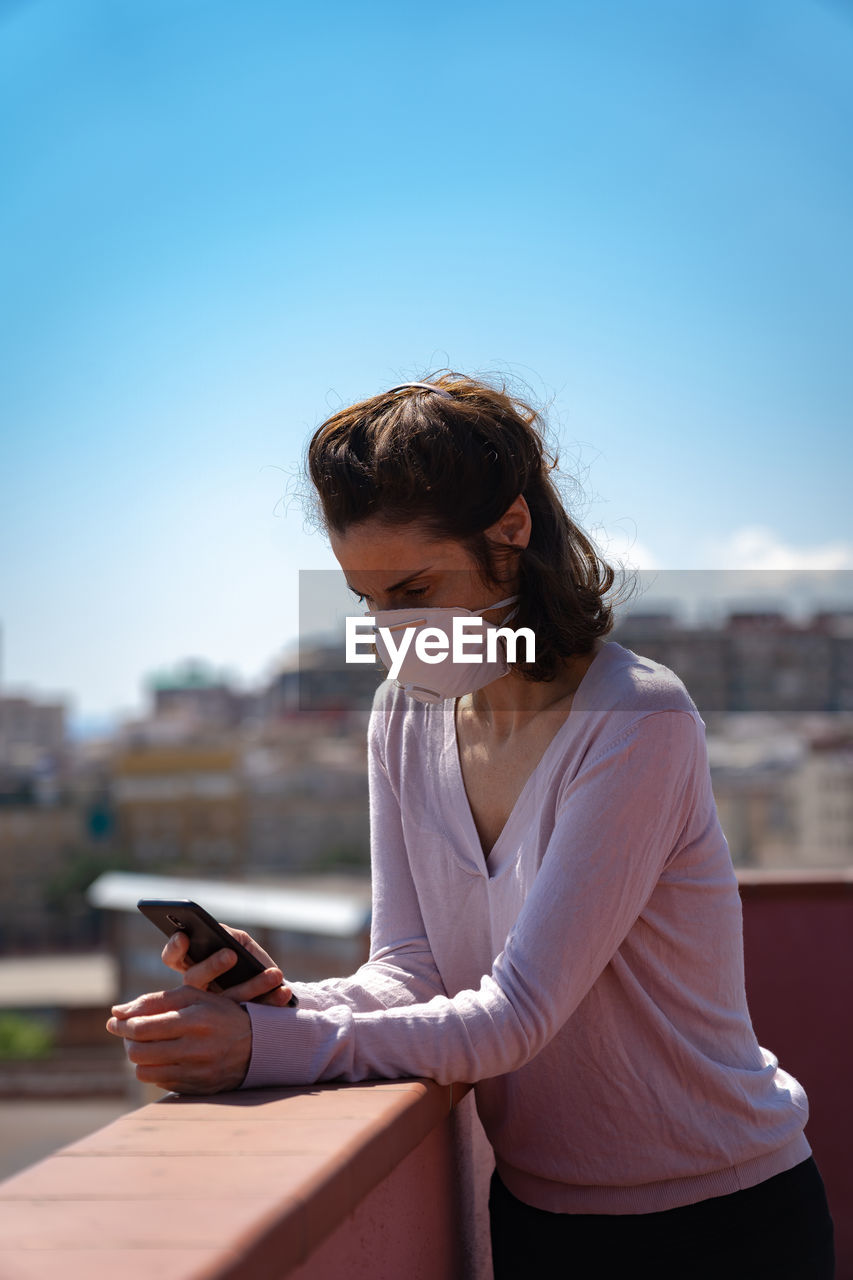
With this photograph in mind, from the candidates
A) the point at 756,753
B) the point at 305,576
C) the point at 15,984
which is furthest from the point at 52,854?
the point at 305,576

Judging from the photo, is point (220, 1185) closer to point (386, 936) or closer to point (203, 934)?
point (203, 934)

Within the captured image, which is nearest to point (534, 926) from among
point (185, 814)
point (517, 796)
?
point (517, 796)

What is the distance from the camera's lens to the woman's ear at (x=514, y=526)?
3.81ft

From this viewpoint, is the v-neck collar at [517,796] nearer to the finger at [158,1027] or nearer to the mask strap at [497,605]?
the mask strap at [497,605]

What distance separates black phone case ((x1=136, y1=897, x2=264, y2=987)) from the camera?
38.1 inches

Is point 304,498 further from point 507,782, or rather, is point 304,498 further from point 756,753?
point 756,753

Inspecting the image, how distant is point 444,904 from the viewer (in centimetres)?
115

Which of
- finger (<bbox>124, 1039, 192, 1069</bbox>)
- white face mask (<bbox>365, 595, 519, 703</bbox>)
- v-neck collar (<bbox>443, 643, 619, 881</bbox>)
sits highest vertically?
white face mask (<bbox>365, 595, 519, 703</bbox>)

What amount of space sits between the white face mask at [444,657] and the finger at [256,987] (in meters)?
0.34

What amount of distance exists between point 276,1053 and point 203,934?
0.43 ft

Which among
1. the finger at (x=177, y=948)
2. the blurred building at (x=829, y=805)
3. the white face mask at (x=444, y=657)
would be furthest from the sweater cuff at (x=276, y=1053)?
the blurred building at (x=829, y=805)

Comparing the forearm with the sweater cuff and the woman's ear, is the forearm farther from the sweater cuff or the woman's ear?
the woman's ear

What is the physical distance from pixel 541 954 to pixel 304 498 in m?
0.58

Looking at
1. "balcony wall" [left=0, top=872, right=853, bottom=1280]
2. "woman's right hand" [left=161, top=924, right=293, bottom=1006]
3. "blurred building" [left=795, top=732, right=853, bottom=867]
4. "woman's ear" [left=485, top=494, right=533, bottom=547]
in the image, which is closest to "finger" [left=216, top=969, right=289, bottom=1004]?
"woman's right hand" [left=161, top=924, right=293, bottom=1006]
